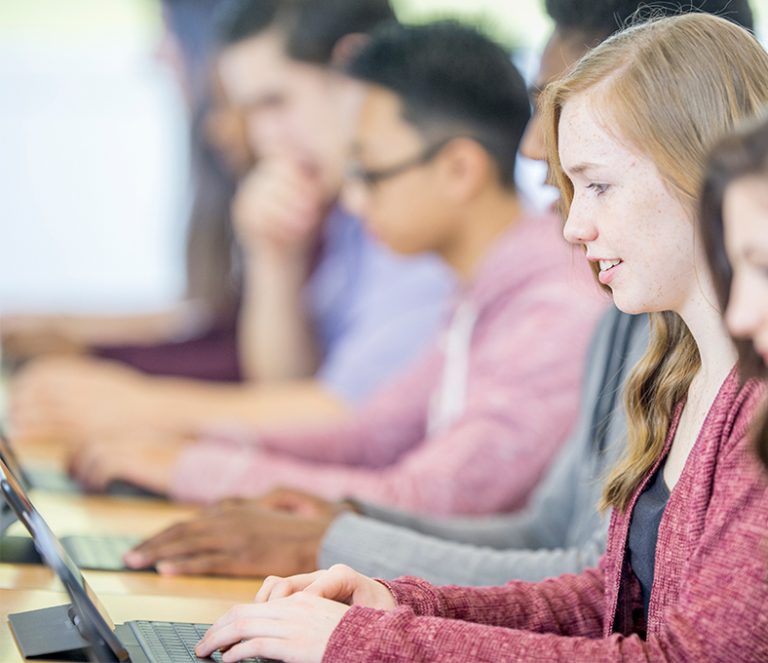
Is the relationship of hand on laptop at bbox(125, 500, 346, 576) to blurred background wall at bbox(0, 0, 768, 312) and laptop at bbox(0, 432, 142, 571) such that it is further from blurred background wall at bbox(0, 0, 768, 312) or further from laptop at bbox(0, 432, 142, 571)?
blurred background wall at bbox(0, 0, 768, 312)

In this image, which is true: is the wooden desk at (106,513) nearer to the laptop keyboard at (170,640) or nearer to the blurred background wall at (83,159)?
the laptop keyboard at (170,640)

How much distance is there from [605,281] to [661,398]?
121mm

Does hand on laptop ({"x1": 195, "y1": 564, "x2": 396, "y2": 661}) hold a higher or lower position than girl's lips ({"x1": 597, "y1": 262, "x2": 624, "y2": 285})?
lower

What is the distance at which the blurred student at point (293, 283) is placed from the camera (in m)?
2.51

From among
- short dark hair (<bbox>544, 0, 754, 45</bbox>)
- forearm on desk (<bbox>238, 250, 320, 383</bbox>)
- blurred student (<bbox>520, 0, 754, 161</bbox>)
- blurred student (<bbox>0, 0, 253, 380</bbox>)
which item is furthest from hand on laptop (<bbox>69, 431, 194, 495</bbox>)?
blurred student (<bbox>0, 0, 253, 380</bbox>)

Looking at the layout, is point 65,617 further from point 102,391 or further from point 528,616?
point 102,391

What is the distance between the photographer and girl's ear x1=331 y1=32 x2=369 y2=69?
2.17 metres

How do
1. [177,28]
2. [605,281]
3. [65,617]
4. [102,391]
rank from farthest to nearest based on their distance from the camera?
[177,28] < [102,391] < [65,617] < [605,281]

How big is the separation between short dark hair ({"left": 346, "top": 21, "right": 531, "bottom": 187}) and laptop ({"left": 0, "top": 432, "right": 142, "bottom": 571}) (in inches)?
32.5

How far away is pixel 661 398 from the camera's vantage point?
1.01 m

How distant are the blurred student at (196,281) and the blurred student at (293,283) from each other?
0.12 m

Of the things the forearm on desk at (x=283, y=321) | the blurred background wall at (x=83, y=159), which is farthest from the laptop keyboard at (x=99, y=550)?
the blurred background wall at (x=83, y=159)

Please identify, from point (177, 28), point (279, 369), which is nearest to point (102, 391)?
point (279, 369)

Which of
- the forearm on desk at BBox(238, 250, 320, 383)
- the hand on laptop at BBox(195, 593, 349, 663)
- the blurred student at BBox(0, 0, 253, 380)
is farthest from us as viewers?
the blurred student at BBox(0, 0, 253, 380)
